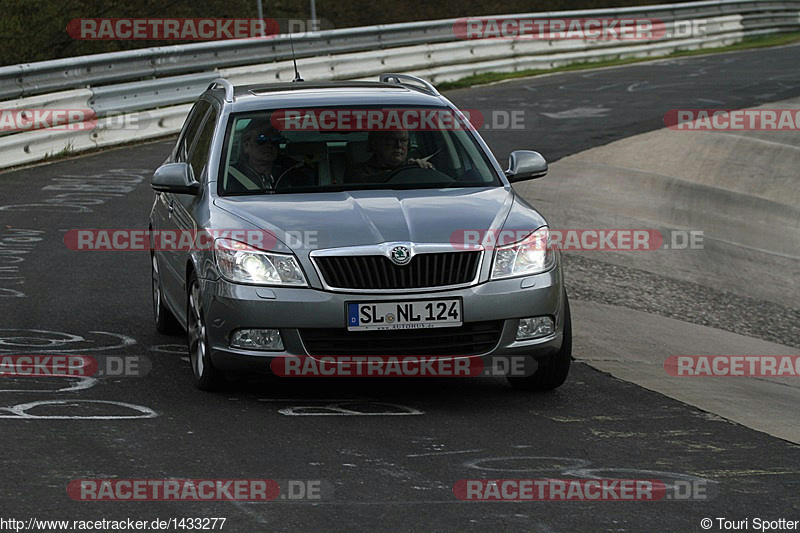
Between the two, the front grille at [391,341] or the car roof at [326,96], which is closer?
the front grille at [391,341]

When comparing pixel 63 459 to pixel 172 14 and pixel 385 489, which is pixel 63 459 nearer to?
pixel 385 489

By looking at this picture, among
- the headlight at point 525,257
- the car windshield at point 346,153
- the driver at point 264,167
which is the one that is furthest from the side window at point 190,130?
the headlight at point 525,257

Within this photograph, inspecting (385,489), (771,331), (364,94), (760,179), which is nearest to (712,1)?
(760,179)

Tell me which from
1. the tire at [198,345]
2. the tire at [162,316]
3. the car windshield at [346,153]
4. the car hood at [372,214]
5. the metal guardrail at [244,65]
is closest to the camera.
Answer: the car hood at [372,214]

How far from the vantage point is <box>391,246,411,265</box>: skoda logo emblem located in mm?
6973

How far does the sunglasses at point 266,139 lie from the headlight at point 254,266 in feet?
3.87

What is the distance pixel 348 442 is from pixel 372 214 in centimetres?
144

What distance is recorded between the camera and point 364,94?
872cm

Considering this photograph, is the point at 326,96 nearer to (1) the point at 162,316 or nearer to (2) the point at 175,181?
(2) the point at 175,181

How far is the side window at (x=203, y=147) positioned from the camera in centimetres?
845

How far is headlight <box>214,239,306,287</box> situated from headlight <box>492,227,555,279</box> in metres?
1.03

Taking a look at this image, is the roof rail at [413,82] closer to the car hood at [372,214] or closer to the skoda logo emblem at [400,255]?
the car hood at [372,214]

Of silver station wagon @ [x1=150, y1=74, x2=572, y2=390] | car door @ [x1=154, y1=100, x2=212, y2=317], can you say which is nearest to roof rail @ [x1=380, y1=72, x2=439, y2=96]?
silver station wagon @ [x1=150, y1=74, x2=572, y2=390]

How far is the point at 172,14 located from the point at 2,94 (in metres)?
11.5
